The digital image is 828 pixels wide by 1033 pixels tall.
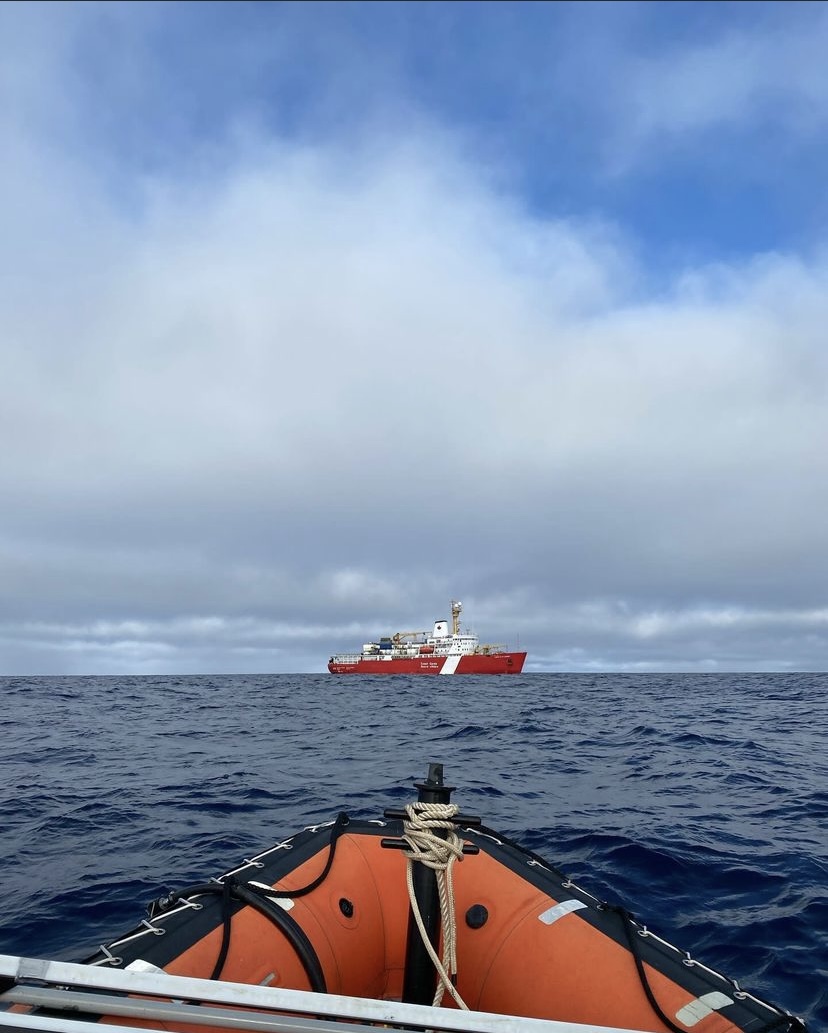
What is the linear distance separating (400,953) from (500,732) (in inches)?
584

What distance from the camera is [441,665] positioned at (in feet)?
246

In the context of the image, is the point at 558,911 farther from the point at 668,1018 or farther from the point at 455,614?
the point at 455,614

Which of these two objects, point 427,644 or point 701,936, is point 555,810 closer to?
point 701,936

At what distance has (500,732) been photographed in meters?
18.5

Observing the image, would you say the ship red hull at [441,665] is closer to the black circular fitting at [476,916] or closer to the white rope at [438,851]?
the black circular fitting at [476,916]

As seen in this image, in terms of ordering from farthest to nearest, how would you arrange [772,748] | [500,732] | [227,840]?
[500,732] → [772,748] → [227,840]

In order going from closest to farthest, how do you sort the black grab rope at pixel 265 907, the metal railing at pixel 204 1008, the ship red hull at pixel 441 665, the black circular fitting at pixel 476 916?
the metal railing at pixel 204 1008 < the black grab rope at pixel 265 907 < the black circular fitting at pixel 476 916 < the ship red hull at pixel 441 665

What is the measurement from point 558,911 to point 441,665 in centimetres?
7269

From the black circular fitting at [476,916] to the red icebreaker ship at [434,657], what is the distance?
70.4 meters

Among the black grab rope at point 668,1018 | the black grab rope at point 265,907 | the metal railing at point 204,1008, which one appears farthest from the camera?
the black grab rope at point 265,907

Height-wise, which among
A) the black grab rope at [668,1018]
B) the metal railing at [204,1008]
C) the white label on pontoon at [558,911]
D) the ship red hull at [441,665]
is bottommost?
the ship red hull at [441,665]

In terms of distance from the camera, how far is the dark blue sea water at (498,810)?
554cm

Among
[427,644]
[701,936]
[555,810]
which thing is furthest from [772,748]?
[427,644]

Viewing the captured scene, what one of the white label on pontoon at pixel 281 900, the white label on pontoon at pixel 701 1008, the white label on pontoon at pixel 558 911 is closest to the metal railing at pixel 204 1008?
the white label on pontoon at pixel 701 1008
